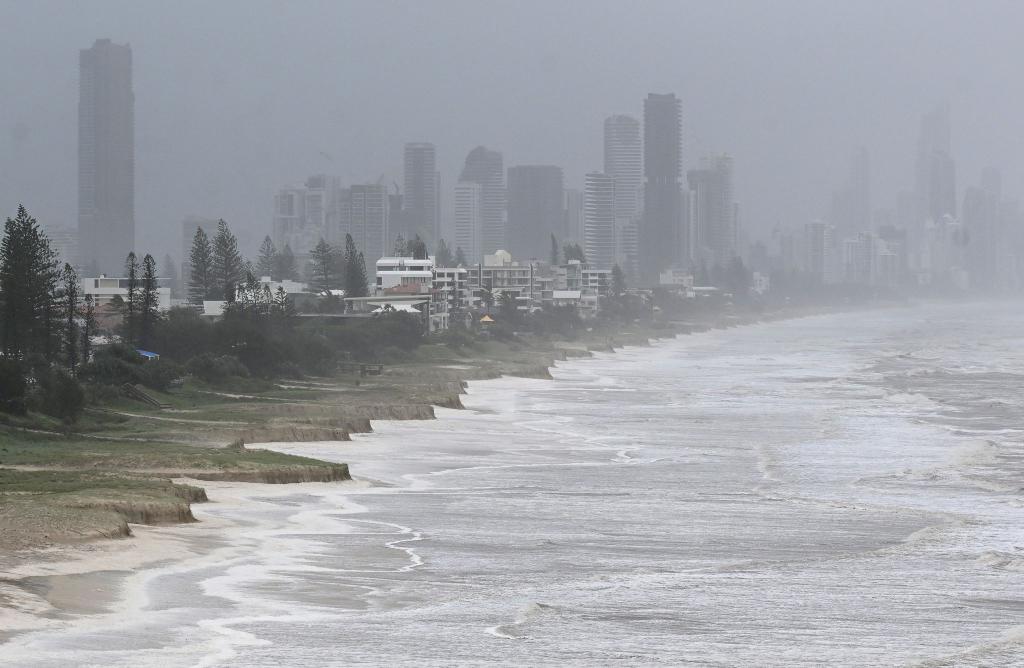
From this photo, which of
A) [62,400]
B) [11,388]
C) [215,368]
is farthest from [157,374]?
[11,388]

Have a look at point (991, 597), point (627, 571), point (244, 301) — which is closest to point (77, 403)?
point (627, 571)

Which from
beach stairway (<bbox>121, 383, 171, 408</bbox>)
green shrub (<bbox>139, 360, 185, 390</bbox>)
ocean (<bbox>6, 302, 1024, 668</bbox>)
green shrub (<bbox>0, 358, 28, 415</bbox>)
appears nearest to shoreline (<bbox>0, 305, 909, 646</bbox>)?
ocean (<bbox>6, 302, 1024, 668</bbox>)

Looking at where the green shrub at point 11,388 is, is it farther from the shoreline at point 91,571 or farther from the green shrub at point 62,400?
the shoreline at point 91,571

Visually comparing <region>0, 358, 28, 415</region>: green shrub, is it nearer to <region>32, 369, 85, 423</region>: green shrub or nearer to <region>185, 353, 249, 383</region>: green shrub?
<region>32, 369, 85, 423</region>: green shrub

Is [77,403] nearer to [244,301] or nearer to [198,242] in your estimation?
[244,301]

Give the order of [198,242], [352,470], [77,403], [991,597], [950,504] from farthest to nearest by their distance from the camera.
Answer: [198,242], [77,403], [352,470], [950,504], [991,597]

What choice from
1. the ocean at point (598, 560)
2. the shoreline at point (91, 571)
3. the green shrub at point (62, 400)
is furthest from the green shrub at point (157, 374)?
the shoreline at point (91, 571)
